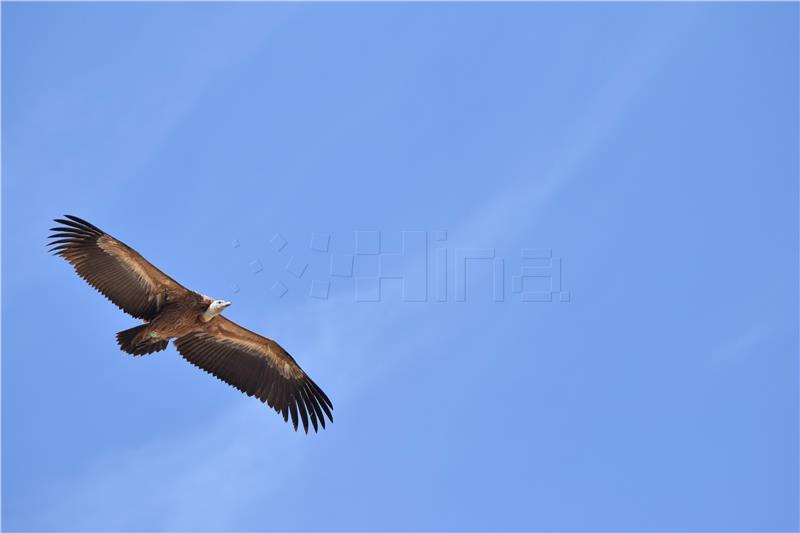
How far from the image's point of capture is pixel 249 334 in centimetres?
2389

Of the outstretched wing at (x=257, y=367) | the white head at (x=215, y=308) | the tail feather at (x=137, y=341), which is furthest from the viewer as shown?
the outstretched wing at (x=257, y=367)

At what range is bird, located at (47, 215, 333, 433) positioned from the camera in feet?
73.9

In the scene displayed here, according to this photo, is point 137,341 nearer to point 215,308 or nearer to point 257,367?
point 215,308

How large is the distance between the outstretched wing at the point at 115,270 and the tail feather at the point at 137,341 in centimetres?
54

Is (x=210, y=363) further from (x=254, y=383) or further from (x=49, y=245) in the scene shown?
(x=49, y=245)

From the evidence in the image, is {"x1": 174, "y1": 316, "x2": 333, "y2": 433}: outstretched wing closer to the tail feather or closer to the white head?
the white head

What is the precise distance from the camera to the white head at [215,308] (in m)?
22.8

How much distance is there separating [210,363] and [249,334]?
1.16 metres

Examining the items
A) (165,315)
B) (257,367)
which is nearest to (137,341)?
(165,315)

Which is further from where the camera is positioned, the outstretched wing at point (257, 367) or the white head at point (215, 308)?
the outstretched wing at point (257, 367)

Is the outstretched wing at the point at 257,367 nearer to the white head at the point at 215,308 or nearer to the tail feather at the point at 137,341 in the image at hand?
the white head at the point at 215,308

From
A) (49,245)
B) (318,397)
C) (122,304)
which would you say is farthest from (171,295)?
(318,397)

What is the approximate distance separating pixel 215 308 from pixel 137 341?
1.77 m

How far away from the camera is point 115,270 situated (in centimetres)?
2278
